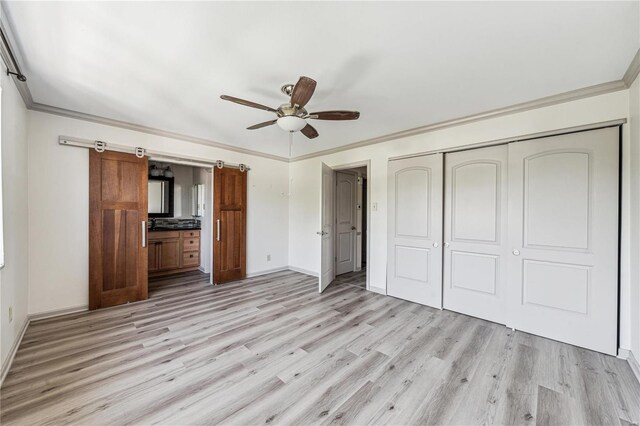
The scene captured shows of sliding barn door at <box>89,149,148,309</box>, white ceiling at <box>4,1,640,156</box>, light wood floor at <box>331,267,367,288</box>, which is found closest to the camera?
white ceiling at <box>4,1,640,156</box>

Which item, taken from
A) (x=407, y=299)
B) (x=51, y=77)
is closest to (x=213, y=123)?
(x=51, y=77)

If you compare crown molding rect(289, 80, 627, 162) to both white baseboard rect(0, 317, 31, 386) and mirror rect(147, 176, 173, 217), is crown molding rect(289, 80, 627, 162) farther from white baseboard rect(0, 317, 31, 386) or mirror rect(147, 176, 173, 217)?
white baseboard rect(0, 317, 31, 386)

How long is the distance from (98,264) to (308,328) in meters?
2.77

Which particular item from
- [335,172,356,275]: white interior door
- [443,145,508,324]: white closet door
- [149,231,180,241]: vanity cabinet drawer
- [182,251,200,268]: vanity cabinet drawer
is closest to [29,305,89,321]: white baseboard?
[149,231,180,241]: vanity cabinet drawer

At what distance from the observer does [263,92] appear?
2.53 m

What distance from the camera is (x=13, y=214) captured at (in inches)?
86.4

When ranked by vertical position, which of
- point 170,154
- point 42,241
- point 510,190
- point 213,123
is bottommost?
point 42,241

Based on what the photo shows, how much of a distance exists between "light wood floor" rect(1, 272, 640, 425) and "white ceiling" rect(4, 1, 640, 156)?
2441mm

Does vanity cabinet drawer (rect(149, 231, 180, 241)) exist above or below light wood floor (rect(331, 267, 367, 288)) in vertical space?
above

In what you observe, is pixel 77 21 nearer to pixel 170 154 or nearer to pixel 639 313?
pixel 170 154

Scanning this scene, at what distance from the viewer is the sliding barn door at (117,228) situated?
319cm

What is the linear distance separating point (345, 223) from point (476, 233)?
2.49 metres

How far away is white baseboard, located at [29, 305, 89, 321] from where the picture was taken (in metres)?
2.87

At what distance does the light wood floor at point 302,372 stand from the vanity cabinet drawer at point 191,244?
2065mm
